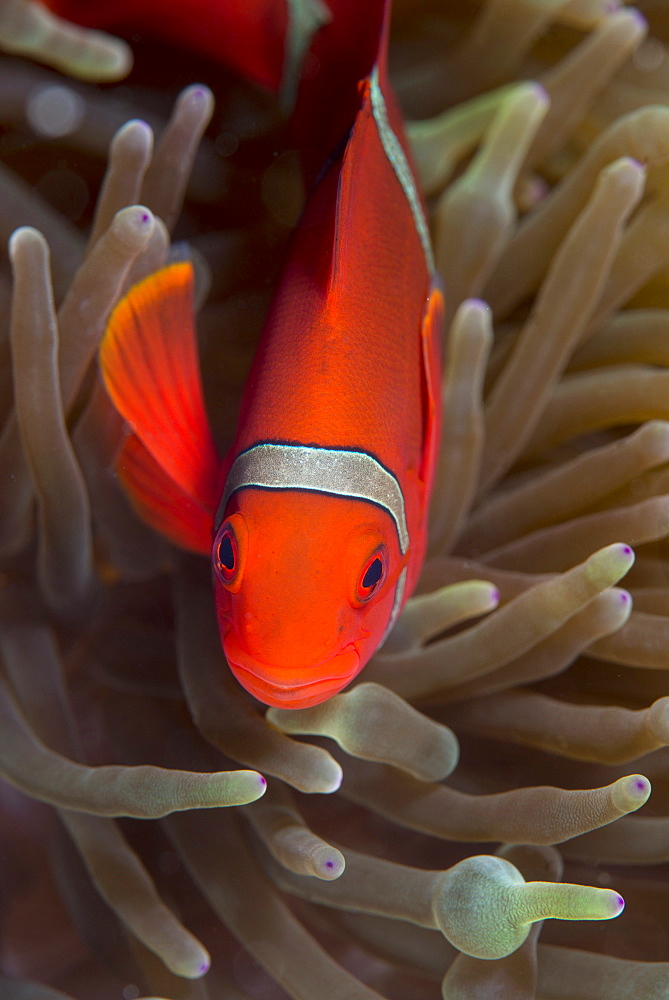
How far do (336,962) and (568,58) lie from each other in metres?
1.24

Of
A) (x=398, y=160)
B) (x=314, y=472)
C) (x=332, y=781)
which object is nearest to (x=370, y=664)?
(x=332, y=781)

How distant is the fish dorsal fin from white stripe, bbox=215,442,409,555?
129 mm

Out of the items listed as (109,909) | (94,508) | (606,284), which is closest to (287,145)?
(606,284)

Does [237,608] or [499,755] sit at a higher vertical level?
[237,608]

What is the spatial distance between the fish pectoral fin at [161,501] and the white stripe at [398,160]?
39 centimetres

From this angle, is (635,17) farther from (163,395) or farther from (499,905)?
(499,905)

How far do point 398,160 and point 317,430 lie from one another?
44cm

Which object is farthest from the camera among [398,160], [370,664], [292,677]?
[398,160]

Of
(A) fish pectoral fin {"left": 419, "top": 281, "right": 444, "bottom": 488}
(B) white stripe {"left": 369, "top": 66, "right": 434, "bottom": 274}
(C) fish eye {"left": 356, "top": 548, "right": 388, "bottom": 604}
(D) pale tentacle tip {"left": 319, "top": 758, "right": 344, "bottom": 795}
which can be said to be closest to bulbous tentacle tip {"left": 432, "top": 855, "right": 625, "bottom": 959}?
(D) pale tentacle tip {"left": 319, "top": 758, "right": 344, "bottom": 795}

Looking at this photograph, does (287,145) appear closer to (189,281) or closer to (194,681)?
(189,281)

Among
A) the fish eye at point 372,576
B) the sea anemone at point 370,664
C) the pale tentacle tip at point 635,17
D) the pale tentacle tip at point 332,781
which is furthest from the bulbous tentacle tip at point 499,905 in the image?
the pale tentacle tip at point 635,17

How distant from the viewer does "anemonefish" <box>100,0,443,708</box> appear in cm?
74

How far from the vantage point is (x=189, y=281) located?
0.97m

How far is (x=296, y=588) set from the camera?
725mm
